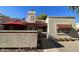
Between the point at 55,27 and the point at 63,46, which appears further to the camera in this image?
the point at 55,27

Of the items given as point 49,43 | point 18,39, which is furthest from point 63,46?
point 18,39

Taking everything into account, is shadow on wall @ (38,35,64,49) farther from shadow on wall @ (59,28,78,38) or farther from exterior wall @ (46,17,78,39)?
shadow on wall @ (59,28,78,38)

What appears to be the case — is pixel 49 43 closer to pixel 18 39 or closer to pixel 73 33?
pixel 73 33

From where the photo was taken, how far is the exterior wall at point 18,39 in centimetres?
1377

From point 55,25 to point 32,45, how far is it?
19.2 ft

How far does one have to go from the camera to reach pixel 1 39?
45.0 feet

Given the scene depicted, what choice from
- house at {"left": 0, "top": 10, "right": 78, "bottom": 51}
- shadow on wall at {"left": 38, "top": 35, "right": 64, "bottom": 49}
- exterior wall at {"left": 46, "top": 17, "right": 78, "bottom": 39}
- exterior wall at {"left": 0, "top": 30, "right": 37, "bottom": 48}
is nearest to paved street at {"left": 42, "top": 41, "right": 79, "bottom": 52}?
shadow on wall at {"left": 38, "top": 35, "right": 64, "bottom": 49}

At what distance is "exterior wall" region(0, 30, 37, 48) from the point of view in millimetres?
13773

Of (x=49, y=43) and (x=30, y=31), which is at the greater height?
(x=30, y=31)

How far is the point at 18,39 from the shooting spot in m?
13.9

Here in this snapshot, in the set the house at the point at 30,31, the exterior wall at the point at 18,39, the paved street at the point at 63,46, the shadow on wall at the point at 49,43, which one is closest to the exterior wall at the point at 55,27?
the house at the point at 30,31
